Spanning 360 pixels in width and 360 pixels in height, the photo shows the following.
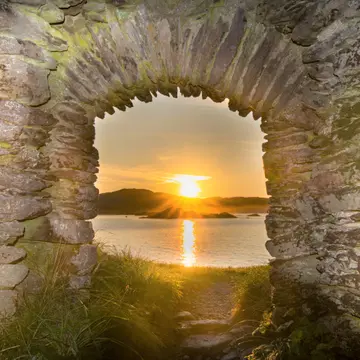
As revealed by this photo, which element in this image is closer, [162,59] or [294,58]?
[294,58]

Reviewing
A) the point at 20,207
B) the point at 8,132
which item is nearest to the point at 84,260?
the point at 20,207

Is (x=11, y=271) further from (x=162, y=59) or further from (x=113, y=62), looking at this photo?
(x=162, y=59)

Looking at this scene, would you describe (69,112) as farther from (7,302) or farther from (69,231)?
(7,302)

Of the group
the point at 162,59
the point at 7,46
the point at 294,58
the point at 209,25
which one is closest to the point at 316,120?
the point at 294,58

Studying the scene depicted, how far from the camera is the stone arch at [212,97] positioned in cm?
248

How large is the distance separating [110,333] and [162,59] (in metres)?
2.45

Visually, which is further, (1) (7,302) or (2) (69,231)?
(2) (69,231)

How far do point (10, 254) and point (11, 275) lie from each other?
17cm

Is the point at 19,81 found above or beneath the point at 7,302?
above

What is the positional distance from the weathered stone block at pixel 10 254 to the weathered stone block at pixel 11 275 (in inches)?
1.6

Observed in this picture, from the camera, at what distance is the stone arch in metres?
2.48

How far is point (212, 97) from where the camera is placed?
3.23 meters

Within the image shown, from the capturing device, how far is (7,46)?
275 cm

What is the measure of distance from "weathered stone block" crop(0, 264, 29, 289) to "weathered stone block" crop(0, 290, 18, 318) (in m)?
0.05
